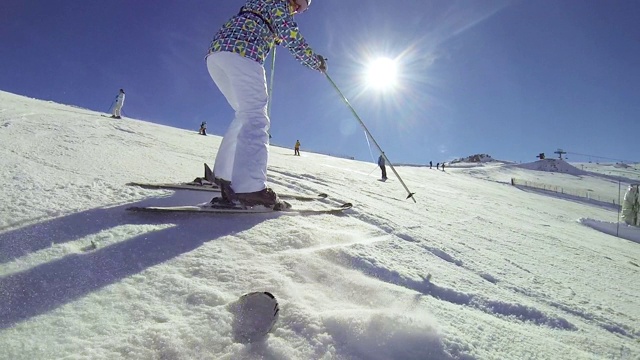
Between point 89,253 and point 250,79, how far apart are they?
1.71 metres

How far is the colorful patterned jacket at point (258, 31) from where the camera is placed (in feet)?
8.73

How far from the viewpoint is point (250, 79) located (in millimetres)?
2672

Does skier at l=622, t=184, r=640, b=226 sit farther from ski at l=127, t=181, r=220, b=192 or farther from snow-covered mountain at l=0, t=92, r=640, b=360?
ski at l=127, t=181, r=220, b=192

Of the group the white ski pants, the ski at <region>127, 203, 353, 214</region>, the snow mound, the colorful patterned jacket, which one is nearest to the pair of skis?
the ski at <region>127, 203, 353, 214</region>

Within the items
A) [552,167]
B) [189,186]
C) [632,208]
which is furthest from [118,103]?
[552,167]

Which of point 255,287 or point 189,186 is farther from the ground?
point 189,186

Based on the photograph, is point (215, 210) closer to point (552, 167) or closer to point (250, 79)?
point (250, 79)

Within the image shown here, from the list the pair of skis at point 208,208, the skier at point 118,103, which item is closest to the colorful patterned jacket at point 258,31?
the pair of skis at point 208,208

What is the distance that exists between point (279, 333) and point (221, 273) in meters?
0.48

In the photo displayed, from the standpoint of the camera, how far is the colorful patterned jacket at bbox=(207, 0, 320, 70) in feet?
8.73

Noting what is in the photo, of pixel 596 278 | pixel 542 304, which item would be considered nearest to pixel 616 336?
pixel 542 304

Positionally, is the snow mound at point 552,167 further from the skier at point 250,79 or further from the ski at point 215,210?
the skier at point 250,79

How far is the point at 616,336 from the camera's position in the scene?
1.73 m

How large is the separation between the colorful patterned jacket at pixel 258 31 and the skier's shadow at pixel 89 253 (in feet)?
4.54
